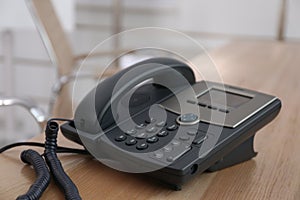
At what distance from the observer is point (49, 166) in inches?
23.1

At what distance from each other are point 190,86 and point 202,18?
2271 mm

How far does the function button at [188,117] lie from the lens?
58 cm

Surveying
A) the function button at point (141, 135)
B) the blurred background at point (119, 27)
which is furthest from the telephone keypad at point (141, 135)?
the blurred background at point (119, 27)

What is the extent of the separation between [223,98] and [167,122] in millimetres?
111

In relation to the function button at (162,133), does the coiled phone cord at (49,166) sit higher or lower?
lower

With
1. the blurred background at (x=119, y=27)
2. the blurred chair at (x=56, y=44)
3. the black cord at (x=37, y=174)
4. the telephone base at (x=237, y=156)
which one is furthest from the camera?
the blurred background at (x=119, y=27)

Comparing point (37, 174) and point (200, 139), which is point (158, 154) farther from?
point (37, 174)

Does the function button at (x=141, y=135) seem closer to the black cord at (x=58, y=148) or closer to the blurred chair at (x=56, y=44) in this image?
the black cord at (x=58, y=148)

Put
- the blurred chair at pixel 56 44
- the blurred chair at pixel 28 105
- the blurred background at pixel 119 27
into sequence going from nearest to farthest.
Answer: the blurred chair at pixel 28 105
the blurred chair at pixel 56 44
the blurred background at pixel 119 27

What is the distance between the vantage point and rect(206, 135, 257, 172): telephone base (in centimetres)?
61

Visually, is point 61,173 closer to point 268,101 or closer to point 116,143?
point 116,143

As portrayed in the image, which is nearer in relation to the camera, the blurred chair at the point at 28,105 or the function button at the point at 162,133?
the function button at the point at 162,133

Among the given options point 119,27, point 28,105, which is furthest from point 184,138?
point 119,27

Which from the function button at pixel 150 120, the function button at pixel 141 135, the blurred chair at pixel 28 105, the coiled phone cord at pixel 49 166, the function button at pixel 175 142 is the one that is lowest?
the blurred chair at pixel 28 105
